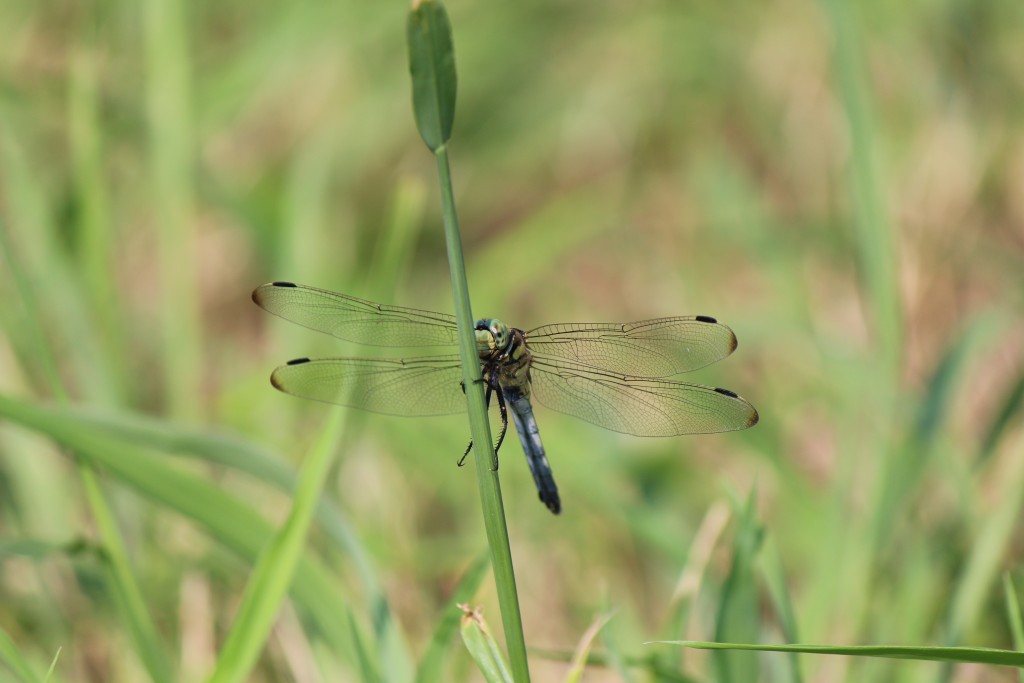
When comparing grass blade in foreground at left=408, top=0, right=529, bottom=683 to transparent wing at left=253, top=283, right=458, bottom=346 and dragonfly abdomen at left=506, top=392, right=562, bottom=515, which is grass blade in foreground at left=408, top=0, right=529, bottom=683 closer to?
dragonfly abdomen at left=506, top=392, right=562, bottom=515

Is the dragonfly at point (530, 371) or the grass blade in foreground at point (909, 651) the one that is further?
the dragonfly at point (530, 371)

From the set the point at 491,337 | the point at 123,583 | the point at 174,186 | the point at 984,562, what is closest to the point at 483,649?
the point at 123,583

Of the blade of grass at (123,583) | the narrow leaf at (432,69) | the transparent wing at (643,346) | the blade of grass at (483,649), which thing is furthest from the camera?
the transparent wing at (643,346)

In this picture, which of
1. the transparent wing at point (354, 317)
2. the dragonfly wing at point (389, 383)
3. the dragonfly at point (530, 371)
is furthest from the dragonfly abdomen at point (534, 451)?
the transparent wing at point (354, 317)

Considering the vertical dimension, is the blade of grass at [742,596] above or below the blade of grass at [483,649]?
above

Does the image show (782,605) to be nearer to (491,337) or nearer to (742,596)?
(742,596)

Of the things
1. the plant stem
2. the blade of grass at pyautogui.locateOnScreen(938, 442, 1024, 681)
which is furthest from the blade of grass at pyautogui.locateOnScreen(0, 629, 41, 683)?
the blade of grass at pyautogui.locateOnScreen(938, 442, 1024, 681)

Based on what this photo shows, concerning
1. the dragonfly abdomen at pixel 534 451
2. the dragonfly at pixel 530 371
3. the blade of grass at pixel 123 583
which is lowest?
the blade of grass at pixel 123 583

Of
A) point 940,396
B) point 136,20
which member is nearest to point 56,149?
point 136,20

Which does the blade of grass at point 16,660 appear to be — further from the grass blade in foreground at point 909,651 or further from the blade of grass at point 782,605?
the blade of grass at point 782,605
